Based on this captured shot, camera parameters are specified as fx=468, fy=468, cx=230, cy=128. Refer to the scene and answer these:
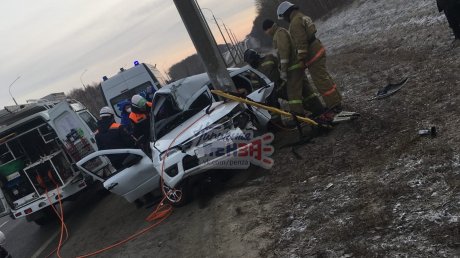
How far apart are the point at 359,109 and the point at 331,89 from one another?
2.01 ft

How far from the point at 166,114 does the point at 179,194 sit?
5.55ft

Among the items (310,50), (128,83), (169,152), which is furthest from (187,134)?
(128,83)

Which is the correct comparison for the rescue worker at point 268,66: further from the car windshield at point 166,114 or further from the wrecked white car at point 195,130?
the car windshield at point 166,114

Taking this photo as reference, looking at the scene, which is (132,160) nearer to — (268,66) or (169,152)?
(169,152)

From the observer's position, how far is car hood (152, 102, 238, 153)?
732 centimetres

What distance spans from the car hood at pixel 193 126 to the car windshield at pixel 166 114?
0.57 feet

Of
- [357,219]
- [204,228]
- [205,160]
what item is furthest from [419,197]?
[205,160]

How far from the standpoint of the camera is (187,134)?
7348 millimetres

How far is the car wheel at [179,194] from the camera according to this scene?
7.50m

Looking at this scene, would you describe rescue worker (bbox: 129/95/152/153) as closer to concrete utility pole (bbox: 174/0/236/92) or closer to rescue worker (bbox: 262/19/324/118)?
concrete utility pole (bbox: 174/0/236/92)

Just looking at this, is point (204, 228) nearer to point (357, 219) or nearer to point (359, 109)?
point (357, 219)

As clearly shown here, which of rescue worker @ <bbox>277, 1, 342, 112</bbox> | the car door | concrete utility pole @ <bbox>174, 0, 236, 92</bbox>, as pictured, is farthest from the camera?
concrete utility pole @ <bbox>174, 0, 236, 92</bbox>

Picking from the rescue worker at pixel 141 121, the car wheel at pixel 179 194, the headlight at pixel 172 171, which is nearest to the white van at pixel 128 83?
the rescue worker at pixel 141 121

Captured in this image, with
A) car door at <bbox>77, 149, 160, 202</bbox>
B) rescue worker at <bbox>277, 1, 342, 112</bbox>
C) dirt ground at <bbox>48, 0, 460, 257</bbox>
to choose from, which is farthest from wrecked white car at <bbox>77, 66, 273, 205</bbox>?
A: rescue worker at <bbox>277, 1, 342, 112</bbox>
